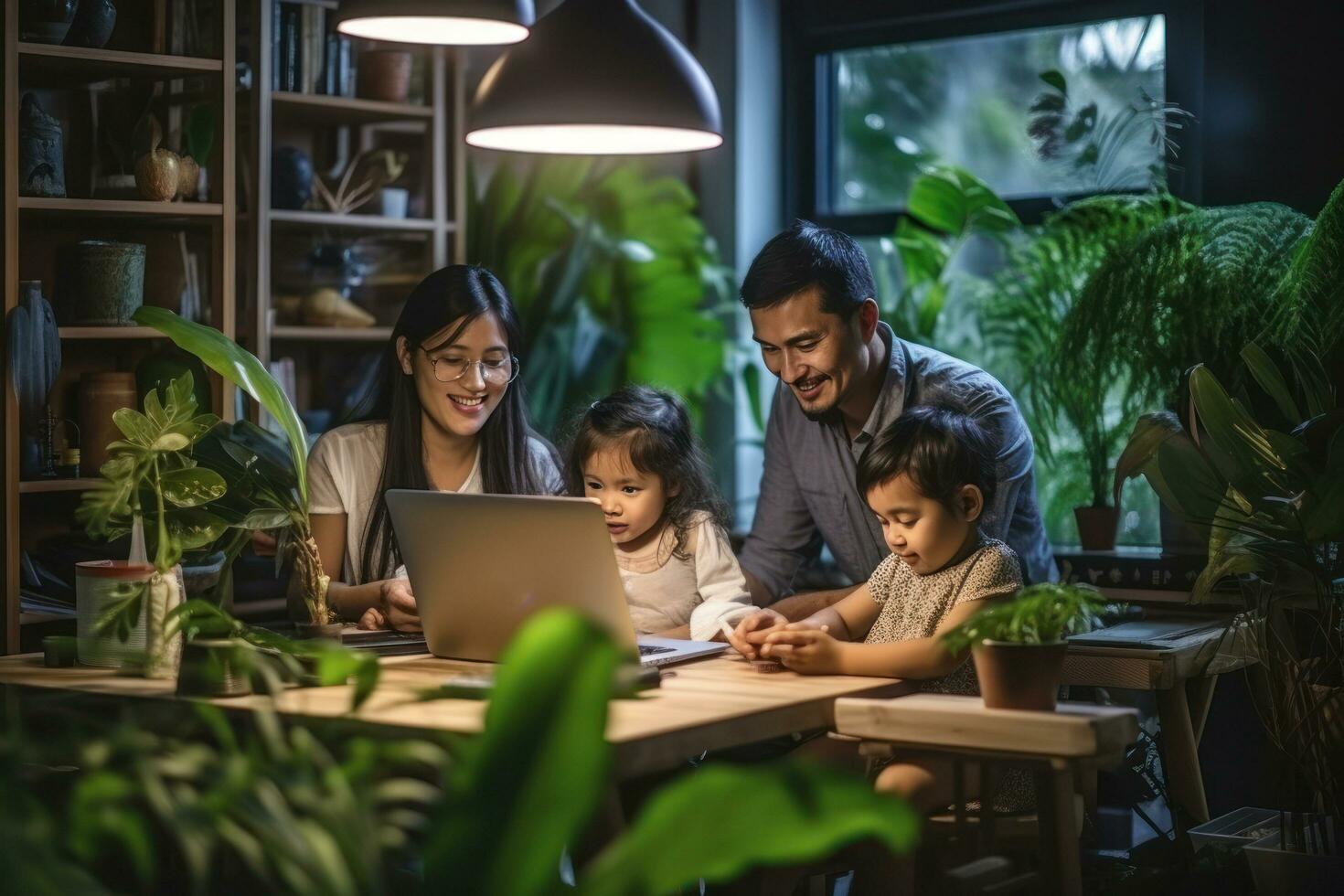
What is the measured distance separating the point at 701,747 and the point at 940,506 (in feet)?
2.20

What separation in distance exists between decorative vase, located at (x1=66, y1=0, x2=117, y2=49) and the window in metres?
2.15

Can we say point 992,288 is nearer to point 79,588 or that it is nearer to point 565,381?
point 565,381

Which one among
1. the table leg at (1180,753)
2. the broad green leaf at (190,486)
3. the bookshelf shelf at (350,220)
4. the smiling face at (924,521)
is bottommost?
the table leg at (1180,753)

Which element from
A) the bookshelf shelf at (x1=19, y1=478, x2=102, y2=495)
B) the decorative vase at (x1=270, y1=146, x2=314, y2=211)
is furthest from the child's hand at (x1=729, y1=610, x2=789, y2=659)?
the decorative vase at (x1=270, y1=146, x2=314, y2=211)

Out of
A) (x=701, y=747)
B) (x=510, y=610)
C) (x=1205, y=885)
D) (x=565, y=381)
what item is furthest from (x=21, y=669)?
(x=565, y=381)

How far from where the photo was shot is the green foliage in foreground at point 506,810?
3.23 feet

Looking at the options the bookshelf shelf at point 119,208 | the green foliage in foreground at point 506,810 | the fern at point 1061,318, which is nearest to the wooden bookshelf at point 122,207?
the bookshelf shelf at point 119,208

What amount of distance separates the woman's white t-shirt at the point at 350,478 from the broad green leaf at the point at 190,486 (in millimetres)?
641

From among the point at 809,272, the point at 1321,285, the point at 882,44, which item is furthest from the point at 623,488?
the point at 882,44

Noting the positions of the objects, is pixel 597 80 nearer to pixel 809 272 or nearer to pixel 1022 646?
pixel 809 272

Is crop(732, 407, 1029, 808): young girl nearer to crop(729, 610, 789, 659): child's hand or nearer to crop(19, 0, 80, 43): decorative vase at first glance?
crop(729, 610, 789, 659): child's hand

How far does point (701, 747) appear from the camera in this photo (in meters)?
1.83

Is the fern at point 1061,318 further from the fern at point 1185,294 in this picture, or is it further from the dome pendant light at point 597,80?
the dome pendant light at point 597,80

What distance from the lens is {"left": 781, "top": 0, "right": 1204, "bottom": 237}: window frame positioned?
412 cm
